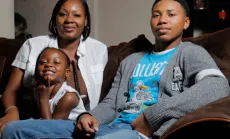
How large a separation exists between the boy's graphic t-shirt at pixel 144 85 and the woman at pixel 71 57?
12.2 inches

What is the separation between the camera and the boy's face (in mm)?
1519

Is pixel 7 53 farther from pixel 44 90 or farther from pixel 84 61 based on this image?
pixel 44 90

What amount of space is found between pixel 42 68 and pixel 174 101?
0.66m

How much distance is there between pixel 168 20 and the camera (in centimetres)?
152

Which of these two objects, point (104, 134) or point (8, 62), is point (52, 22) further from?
point (104, 134)

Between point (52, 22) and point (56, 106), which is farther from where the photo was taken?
point (52, 22)

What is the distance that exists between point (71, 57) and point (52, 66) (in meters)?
0.30

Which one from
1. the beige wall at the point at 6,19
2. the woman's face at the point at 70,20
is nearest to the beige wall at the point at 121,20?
the beige wall at the point at 6,19

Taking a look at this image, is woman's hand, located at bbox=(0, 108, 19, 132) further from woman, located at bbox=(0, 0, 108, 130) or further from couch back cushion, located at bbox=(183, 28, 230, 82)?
couch back cushion, located at bbox=(183, 28, 230, 82)

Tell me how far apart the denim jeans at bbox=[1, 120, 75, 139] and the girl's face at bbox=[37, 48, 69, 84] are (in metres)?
0.33

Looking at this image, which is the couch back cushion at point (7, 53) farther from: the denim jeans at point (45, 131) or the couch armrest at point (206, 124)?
the couch armrest at point (206, 124)

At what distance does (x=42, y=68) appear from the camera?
5.22 ft

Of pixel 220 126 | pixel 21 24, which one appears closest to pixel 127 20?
pixel 21 24

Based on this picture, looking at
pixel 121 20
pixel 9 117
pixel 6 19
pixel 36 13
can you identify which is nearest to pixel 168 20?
pixel 9 117
